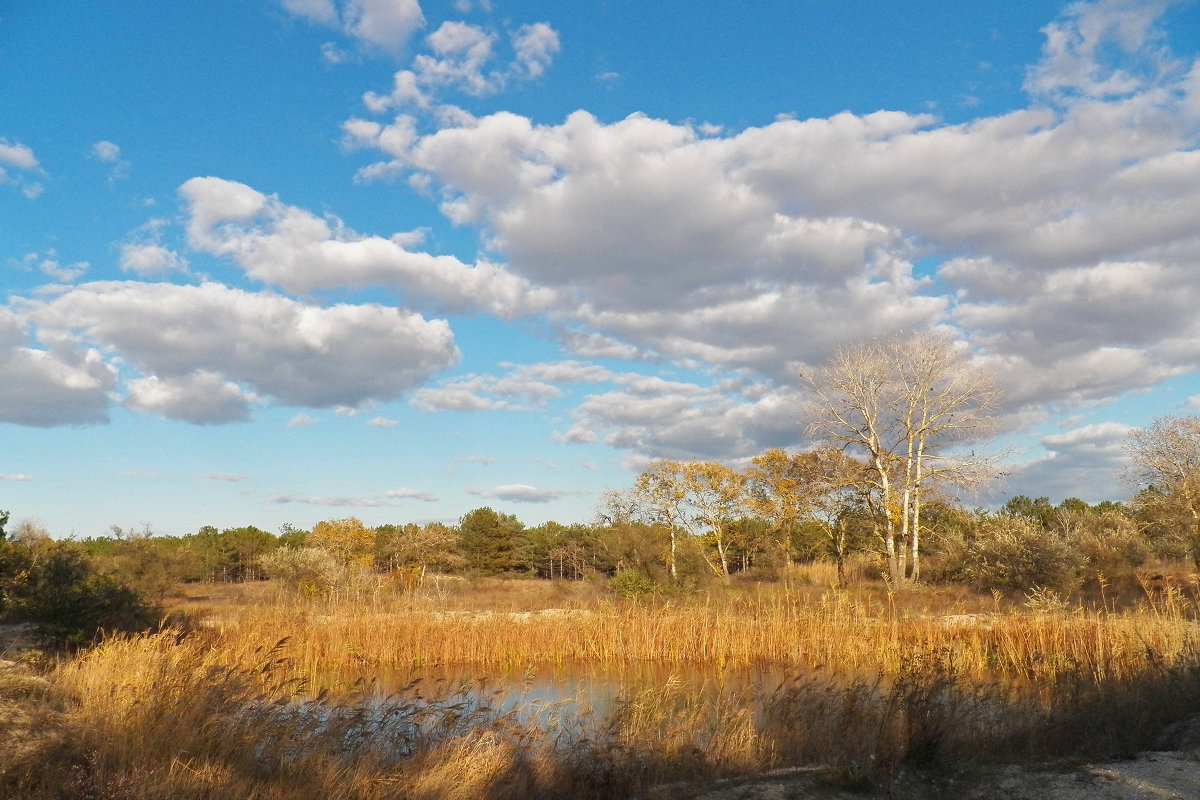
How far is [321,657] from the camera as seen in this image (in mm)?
14023

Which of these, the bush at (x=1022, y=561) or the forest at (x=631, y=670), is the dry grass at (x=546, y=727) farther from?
the bush at (x=1022, y=561)

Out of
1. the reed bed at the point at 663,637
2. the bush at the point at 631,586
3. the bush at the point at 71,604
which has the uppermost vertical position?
the bush at the point at 71,604

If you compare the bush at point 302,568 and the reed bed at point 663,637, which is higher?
the bush at point 302,568

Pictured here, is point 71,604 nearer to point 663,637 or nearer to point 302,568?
point 663,637

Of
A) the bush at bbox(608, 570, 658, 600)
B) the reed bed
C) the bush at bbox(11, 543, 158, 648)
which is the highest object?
the bush at bbox(11, 543, 158, 648)

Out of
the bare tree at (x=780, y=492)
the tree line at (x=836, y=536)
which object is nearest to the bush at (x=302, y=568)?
the tree line at (x=836, y=536)

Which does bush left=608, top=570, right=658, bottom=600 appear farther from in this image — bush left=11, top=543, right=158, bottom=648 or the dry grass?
bush left=11, top=543, right=158, bottom=648

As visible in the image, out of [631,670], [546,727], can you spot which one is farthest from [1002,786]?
[631,670]

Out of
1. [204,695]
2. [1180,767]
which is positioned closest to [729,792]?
[1180,767]

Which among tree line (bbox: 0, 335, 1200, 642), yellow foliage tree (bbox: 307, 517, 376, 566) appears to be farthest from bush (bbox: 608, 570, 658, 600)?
yellow foliage tree (bbox: 307, 517, 376, 566)

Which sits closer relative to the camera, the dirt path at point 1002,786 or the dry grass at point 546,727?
the dirt path at point 1002,786

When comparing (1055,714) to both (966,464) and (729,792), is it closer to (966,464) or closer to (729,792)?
(729,792)

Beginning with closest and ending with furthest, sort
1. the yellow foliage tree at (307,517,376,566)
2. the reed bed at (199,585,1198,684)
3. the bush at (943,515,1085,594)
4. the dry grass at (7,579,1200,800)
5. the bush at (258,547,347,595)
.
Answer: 1. the dry grass at (7,579,1200,800)
2. the reed bed at (199,585,1198,684)
3. the bush at (943,515,1085,594)
4. the bush at (258,547,347,595)
5. the yellow foliage tree at (307,517,376,566)

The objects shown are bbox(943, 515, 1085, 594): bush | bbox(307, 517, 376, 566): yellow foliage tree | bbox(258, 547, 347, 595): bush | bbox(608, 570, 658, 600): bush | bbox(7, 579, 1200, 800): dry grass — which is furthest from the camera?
bbox(307, 517, 376, 566): yellow foliage tree
